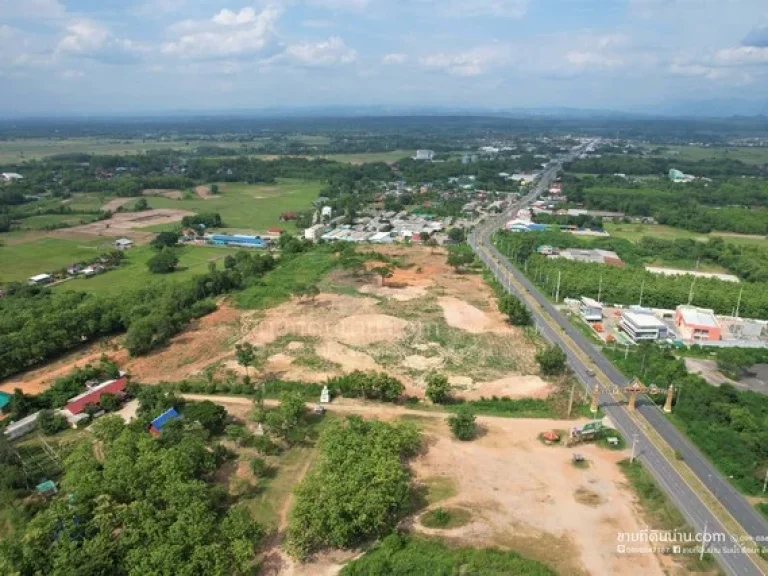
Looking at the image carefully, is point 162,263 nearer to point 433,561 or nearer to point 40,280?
point 40,280

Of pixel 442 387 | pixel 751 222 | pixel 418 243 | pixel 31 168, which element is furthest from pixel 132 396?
pixel 31 168

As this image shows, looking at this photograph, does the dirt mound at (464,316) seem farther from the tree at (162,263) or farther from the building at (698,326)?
the tree at (162,263)

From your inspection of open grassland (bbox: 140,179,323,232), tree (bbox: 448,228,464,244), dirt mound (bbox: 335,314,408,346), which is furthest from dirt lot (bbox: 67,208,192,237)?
dirt mound (bbox: 335,314,408,346)

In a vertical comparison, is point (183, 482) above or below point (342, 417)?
above

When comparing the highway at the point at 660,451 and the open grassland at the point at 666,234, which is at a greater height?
the open grassland at the point at 666,234

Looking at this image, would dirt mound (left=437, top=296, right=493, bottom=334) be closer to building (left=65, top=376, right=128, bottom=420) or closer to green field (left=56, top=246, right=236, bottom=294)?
building (left=65, top=376, right=128, bottom=420)

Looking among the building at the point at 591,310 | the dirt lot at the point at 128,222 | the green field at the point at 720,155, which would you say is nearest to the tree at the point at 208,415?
the building at the point at 591,310

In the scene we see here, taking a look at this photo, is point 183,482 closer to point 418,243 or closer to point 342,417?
point 342,417
